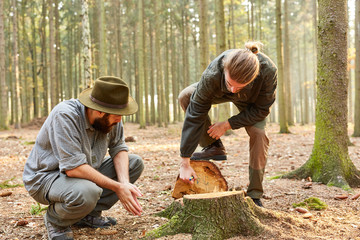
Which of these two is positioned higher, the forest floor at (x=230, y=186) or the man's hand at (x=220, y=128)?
the man's hand at (x=220, y=128)

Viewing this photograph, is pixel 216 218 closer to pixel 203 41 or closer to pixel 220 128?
pixel 220 128

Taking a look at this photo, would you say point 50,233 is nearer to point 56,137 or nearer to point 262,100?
point 56,137

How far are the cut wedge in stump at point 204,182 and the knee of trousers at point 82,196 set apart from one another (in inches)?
42.9

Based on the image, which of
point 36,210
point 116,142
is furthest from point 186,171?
point 36,210

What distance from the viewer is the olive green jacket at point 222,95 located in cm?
292

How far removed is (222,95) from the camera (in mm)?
3211

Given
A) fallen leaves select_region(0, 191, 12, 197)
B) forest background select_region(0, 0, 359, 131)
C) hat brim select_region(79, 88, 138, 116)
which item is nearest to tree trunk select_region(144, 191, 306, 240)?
hat brim select_region(79, 88, 138, 116)

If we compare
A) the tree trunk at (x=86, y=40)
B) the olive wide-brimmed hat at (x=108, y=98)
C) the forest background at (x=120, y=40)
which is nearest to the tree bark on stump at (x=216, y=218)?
the olive wide-brimmed hat at (x=108, y=98)

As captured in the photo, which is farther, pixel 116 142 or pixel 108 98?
pixel 116 142

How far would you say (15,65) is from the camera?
16.8 meters

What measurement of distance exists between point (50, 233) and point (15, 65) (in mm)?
16767

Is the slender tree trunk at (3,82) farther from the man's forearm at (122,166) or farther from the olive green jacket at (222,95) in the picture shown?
the olive green jacket at (222,95)

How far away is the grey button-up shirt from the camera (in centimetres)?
260

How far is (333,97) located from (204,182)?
2334 mm
